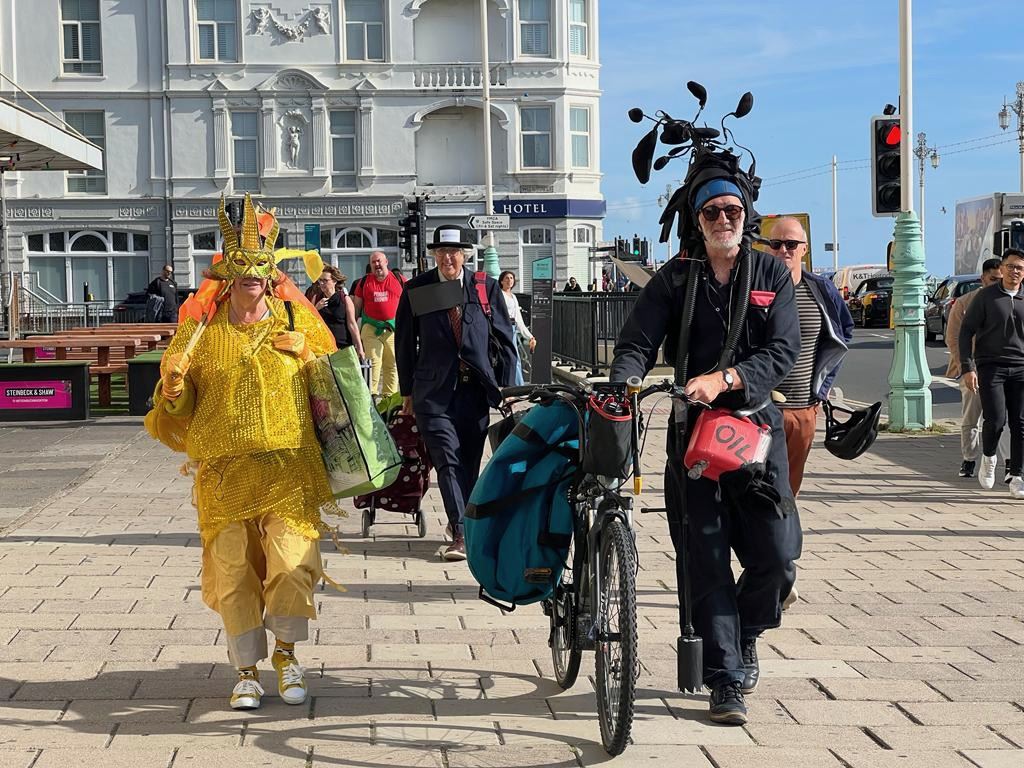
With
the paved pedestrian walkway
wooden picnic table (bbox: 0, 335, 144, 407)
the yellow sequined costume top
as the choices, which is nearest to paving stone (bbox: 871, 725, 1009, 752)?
the paved pedestrian walkway

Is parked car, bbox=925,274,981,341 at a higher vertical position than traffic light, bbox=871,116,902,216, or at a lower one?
lower

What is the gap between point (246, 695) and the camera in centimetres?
539

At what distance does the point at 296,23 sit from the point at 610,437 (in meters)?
44.8

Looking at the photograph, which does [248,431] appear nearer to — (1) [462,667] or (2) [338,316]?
(1) [462,667]

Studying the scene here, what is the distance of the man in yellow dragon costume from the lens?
548 cm

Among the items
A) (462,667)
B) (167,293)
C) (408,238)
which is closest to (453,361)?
(462,667)

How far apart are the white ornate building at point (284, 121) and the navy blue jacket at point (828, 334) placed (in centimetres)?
4102

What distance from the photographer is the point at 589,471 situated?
4.93 m

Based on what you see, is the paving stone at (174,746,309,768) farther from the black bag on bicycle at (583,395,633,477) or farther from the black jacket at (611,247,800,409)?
the black jacket at (611,247,800,409)

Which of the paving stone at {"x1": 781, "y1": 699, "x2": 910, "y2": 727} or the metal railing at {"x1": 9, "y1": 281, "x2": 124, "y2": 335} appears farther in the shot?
the metal railing at {"x1": 9, "y1": 281, "x2": 124, "y2": 335}

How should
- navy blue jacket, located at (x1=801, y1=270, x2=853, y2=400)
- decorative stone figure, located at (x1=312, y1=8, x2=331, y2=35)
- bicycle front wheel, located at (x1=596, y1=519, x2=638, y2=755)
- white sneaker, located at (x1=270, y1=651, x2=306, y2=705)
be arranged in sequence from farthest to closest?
decorative stone figure, located at (x1=312, y1=8, x2=331, y2=35), navy blue jacket, located at (x1=801, y1=270, x2=853, y2=400), white sneaker, located at (x1=270, y1=651, x2=306, y2=705), bicycle front wheel, located at (x1=596, y1=519, x2=638, y2=755)

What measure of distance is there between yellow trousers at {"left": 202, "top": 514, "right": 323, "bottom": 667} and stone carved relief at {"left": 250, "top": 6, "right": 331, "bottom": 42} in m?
43.7

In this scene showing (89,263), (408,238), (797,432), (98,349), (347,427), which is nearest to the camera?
(347,427)

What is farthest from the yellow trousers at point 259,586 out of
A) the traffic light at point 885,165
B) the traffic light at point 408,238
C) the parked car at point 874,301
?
the parked car at point 874,301
